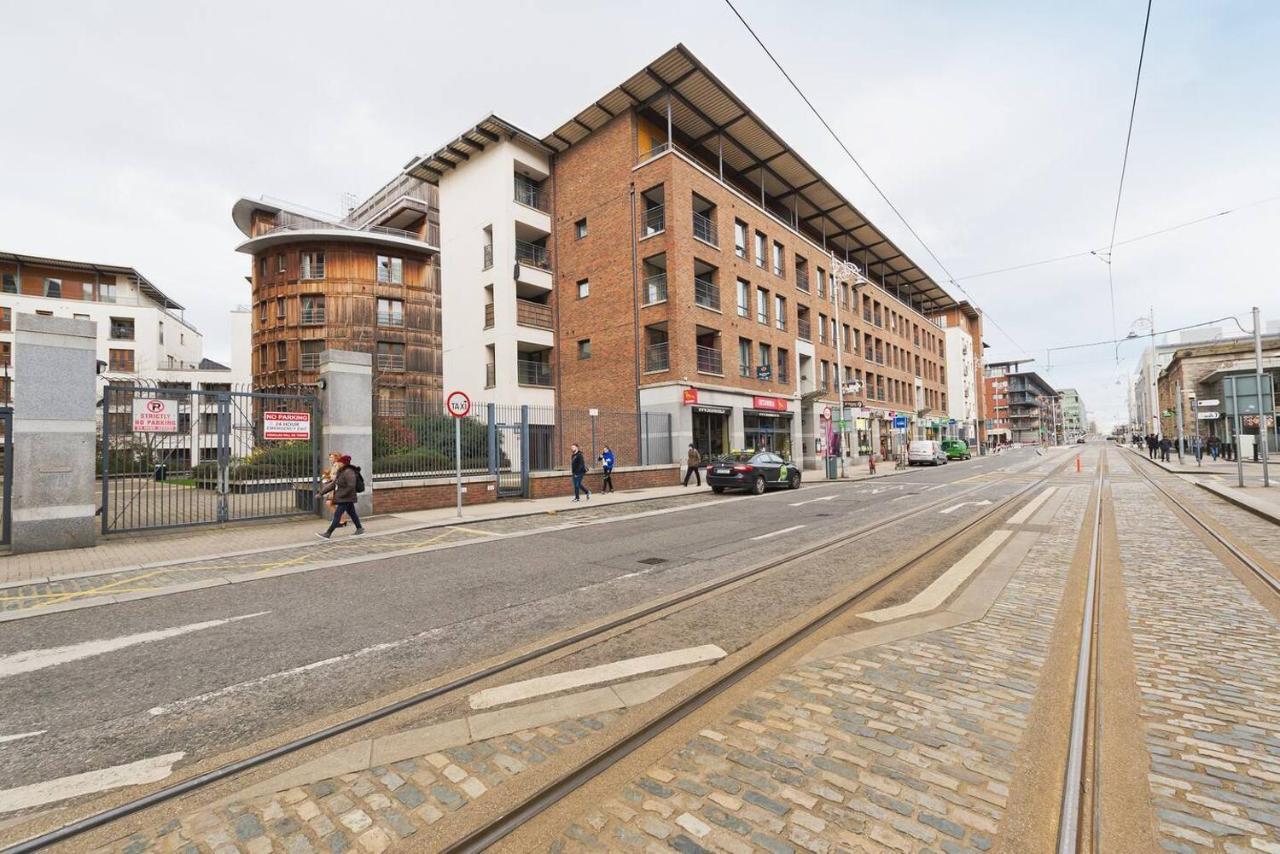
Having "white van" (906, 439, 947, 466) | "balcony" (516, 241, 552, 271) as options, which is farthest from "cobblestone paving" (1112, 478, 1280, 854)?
"white van" (906, 439, 947, 466)

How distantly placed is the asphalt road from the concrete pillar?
18.2ft

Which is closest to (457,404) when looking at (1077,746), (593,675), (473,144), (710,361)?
(593,675)

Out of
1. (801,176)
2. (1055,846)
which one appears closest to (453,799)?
(1055,846)

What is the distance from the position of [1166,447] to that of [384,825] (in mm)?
47038

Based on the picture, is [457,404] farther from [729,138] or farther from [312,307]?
[312,307]

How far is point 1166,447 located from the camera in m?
34.7

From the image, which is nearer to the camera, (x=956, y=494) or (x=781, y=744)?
(x=781, y=744)

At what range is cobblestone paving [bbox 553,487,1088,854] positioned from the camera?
2178mm

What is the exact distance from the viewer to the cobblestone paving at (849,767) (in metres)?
2.18

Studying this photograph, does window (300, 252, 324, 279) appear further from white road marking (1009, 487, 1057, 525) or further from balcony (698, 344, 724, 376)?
white road marking (1009, 487, 1057, 525)

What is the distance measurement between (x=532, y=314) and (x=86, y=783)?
26318 millimetres

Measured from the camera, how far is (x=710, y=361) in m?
25.5

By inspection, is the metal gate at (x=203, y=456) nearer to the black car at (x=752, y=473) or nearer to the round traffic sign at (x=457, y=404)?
the round traffic sign at (x=457, y=404)

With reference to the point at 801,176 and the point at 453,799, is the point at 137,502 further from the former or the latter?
the point at 801,176
